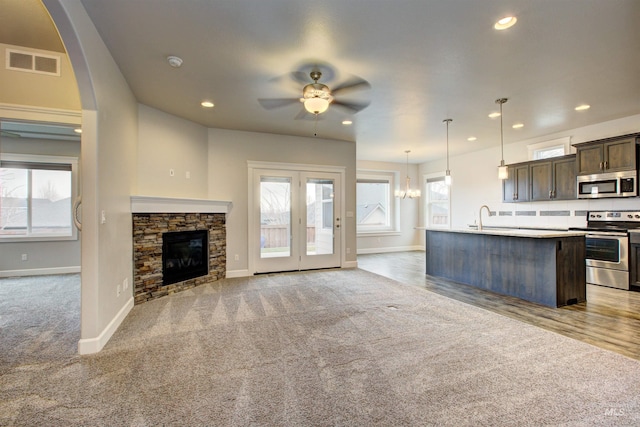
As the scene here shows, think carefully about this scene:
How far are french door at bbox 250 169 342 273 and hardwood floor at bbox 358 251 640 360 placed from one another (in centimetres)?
165

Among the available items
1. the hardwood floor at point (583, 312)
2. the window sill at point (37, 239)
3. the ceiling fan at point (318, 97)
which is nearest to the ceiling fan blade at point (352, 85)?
the ceiling fan at point (318, 97)

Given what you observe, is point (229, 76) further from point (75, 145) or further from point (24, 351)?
point (75, 145)

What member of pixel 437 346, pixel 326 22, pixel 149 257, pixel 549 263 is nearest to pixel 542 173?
pixel 549 263

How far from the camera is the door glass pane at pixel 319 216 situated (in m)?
6.09

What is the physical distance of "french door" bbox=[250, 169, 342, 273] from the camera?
5.75 meters

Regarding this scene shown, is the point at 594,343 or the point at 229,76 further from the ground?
the point at 229,76

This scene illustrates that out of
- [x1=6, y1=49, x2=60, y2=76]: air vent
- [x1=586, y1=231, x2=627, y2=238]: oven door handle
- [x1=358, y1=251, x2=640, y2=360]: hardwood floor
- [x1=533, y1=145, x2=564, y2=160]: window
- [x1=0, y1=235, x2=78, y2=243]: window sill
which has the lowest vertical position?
[x1=358, y1=251, x2=640, y2=360]: hardwood floor

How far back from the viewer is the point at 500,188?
6922 millimetres

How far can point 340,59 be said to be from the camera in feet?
10.0

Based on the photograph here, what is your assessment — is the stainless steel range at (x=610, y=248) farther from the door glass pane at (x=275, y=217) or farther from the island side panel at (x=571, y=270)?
the door glass pane at (x=275, y=217)

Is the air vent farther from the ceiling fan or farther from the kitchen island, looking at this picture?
the kitchen island

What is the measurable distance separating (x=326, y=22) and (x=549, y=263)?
12.7ft

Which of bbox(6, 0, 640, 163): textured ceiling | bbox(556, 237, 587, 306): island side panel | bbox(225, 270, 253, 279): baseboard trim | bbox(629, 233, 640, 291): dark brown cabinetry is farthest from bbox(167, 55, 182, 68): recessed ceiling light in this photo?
bbox(629, 233, 640, 291): dark brown cabinetry

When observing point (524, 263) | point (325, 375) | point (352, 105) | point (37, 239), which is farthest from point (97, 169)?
point (524, 263)
